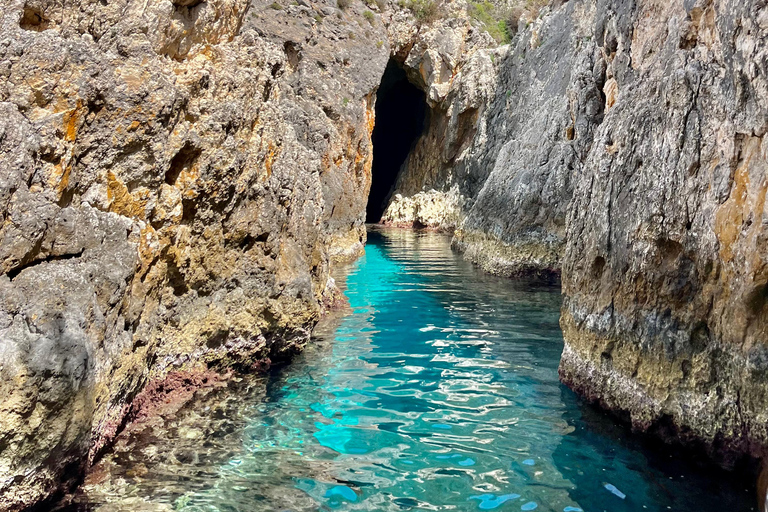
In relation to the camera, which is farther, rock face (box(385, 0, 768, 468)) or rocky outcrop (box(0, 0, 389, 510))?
rock face (box(385, 0, 768, 468))

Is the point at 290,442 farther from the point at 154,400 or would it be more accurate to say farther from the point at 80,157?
the point at 80,157

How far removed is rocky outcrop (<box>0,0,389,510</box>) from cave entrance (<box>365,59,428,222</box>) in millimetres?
33180

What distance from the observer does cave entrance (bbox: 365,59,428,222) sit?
41.9 m

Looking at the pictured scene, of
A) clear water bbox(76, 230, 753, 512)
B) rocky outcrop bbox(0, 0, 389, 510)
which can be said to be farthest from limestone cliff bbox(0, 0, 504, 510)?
clear water bbox(76, 230, 753, 512)

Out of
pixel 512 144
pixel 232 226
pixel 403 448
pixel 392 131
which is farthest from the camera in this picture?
pixel 392 131

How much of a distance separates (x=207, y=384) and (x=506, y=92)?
2567 centimetres

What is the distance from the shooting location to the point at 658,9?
8.47m

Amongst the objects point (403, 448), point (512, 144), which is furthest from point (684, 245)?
point (512, 144)

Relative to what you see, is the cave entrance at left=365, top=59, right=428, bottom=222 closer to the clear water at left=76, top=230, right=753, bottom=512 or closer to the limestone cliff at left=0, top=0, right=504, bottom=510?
the clear water at left=76, top=230, right=753, bottom=512

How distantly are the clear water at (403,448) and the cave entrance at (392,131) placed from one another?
32973 millimetres

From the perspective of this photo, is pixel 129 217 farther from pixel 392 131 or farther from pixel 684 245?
pixel 392 131

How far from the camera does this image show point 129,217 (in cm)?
539

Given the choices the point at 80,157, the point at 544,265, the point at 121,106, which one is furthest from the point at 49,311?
the point at 544,265

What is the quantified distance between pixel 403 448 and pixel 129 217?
3323 millimetres
